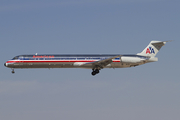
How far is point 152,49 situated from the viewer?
197ft

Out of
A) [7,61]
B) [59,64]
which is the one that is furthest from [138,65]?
[7,61]

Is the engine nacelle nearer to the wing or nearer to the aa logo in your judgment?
the wing

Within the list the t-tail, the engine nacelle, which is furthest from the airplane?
the t-tail

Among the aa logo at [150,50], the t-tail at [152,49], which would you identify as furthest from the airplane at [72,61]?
the aa logo at [150,50]

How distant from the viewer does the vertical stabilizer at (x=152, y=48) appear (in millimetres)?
59531

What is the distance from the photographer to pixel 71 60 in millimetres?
54188

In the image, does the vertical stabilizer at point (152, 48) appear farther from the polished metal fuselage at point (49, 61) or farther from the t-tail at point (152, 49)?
the polished metal fuselage at point (49, 61)

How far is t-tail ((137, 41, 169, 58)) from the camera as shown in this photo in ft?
195

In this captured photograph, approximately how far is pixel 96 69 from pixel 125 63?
5.55 metres

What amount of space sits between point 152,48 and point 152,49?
21 cm

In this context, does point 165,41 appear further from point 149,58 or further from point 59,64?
point 59,64

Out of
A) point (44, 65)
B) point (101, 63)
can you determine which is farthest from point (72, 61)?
point (101, 63)

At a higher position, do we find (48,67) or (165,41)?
(165,41)

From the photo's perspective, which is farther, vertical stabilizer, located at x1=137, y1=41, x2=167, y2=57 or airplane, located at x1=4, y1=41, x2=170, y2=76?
vertical stabilizer, located at x1=137, y1=41, x2=167, y2=57
